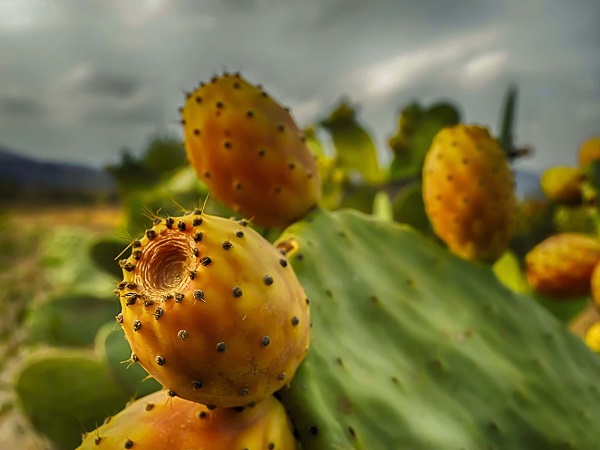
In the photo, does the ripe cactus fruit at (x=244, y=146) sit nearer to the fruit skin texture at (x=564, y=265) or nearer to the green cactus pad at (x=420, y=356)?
the green cactus pad at (x=420, y=356)

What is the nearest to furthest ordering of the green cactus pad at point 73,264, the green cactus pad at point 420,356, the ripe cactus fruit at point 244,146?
the green cactus pad at point 420,356 < the ripe cactus fruit at point 244,146 < the green cactus pad at point 73,264

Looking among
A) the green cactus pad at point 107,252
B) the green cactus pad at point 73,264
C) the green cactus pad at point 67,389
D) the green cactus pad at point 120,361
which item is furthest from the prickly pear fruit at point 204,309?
the green cactus pad at point 73,264

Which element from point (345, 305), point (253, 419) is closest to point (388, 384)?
point (345, 305)

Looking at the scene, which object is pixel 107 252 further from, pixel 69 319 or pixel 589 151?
pixel 589 151

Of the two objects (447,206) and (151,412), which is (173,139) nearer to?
(447,206)

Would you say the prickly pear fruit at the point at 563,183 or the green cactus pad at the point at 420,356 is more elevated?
the prickly pear fruit at the point at 563,183

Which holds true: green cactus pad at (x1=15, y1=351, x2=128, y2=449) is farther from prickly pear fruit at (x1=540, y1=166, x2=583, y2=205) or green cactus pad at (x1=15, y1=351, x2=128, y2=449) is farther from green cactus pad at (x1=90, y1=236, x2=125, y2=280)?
prickly pear fruit at (x1=540, y1=166, x2=583, y2=205)
